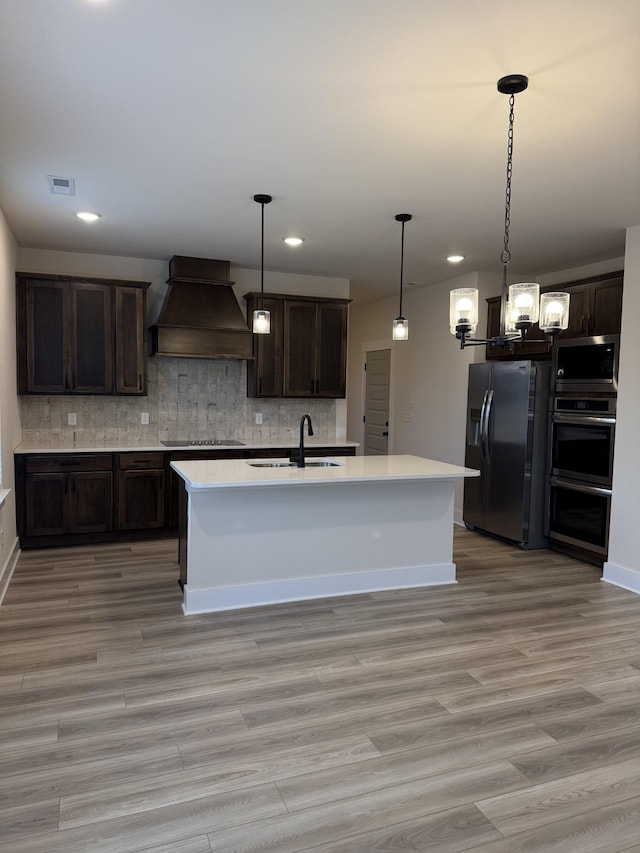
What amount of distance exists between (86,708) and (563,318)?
280 centimetres

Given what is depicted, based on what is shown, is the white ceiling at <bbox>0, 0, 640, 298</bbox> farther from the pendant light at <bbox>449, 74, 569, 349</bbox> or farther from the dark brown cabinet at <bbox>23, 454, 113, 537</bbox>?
the dark brown cabinet at <bbox>23, 454, 113, 537</bbox>

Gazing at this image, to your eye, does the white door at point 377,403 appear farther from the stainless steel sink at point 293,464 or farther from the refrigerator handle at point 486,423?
the stainless steel sink at point 293,464

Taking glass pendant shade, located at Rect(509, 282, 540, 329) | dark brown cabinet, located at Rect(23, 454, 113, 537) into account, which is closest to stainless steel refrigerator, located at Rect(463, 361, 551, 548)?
glass pendant shade, located at Rect(509, 282, 540, 329)

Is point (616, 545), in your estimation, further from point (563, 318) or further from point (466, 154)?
point (466, 154)

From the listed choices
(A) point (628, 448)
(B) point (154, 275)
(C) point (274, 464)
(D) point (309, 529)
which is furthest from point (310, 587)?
(B) point (154, 275)

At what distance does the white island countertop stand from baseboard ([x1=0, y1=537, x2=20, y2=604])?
1393 mm

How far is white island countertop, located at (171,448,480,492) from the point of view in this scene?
3.45 m

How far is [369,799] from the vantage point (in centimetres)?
202

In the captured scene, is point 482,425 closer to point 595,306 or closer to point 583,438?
point 583,438

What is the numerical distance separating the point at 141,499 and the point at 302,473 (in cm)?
210

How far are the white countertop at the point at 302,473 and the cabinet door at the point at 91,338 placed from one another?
175 cm

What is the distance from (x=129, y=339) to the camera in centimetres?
538

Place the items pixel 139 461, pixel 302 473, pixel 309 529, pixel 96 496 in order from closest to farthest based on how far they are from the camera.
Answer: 1. pixel 302 473
2. pixel 309 529
3. pixel 96 496
4. pixel 139 461

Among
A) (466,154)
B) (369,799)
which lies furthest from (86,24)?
(369,799)
